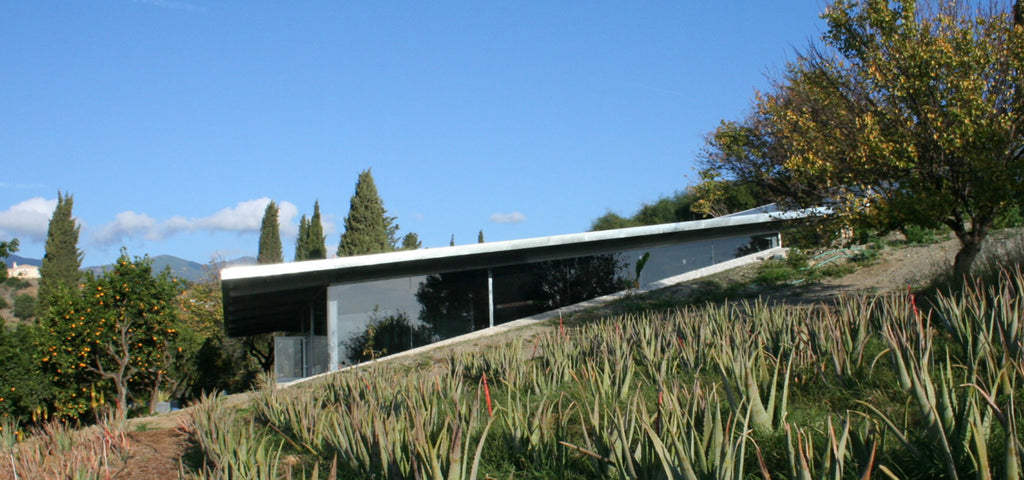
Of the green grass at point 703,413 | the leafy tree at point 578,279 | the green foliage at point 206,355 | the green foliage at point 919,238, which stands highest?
the green foliage at point 919,238

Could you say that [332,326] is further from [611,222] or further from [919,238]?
[611,222]

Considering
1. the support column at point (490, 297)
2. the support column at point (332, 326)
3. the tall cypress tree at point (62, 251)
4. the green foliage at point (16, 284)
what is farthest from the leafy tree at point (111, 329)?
the green foliage at point (16, 284)

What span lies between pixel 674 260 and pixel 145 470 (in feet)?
49.3

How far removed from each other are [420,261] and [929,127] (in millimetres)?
9569

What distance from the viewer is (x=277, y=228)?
46.8 m

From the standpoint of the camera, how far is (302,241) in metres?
46.8

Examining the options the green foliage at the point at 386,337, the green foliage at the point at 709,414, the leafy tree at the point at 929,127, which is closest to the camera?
the green foliage at the point at 709,414

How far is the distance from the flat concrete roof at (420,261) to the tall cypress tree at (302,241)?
23816 millimetres

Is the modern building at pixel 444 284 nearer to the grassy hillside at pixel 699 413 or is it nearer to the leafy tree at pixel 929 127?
the leafy tree at pixel 929 127

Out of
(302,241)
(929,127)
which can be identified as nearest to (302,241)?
(302,241)

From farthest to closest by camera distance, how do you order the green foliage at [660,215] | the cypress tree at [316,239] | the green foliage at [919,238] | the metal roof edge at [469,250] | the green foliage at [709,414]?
the cypress tree at [316,239] → the green foliage at [660,215] → the green foliage at [919,238] → the metal roof edge at [469,250] → the green foliage at [709,414]

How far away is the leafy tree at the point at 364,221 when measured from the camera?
38594 mm

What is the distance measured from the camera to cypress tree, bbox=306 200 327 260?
4438 centimetres

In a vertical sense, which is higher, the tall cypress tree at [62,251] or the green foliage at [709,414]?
the tall cypress tree at [62,251]
